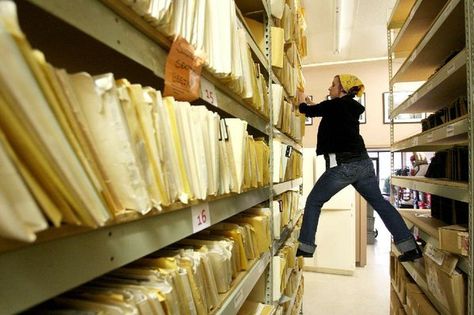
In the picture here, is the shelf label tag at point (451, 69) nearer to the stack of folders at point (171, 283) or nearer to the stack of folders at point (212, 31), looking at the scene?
the stack of folders at point (212, 31)

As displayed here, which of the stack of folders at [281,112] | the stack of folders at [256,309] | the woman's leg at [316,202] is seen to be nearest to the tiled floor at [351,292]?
the woman's leg at [316,202]

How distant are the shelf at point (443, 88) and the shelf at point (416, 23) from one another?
0.53m

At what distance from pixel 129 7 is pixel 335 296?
148 inches

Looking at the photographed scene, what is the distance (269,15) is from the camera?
1658mm

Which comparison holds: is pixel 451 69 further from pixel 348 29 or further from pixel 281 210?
pixel 348 29

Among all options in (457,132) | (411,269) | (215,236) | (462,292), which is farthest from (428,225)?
(215,236)

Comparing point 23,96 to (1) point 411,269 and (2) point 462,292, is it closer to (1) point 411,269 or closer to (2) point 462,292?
(2) point 462,292

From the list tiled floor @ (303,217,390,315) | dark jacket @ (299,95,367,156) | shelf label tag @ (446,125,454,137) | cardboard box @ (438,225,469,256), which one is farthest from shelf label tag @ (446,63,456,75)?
tiled floor @ (303,217,390,315)

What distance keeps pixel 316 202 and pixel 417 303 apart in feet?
2.80

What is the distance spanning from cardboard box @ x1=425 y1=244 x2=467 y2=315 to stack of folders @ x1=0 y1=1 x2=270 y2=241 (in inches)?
47.8

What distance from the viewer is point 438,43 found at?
1.96m

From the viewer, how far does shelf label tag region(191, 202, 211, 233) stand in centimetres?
77

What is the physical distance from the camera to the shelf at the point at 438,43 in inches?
59.2

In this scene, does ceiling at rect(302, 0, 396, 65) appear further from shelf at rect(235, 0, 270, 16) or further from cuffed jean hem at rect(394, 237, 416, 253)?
cuffed jean hem at rect(394, 237, 416, 253)
